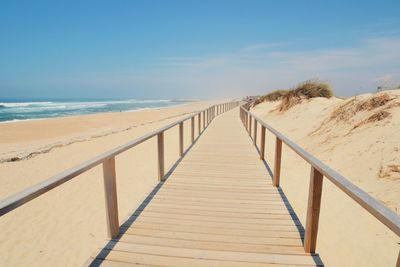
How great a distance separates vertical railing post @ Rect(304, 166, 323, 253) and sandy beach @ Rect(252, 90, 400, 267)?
879mm

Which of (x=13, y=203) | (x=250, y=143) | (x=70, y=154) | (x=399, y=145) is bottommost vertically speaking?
(x=70, y=154)

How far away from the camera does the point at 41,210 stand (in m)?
5.08

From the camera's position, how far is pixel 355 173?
18.0ft

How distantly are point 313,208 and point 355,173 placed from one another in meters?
3.76

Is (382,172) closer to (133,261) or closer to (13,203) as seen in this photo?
(133,261)

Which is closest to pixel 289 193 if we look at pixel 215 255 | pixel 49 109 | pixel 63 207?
pixel 215 255

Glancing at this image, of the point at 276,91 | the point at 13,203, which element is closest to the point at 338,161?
the point at 13,203

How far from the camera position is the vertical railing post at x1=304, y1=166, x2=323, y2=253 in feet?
7.99

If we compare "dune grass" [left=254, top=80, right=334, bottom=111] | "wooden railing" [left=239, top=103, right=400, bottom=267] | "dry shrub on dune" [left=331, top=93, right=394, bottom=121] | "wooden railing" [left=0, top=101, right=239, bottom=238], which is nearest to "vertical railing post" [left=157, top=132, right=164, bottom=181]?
"wooden railing" [left=0, top=101, right=239, bottom=238]

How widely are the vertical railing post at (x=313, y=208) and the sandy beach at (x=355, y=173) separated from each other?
88cm

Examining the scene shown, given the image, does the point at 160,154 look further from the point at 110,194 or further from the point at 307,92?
the point at 307,92

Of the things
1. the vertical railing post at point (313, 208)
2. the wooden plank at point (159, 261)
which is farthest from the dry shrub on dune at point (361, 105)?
the wooden plank at point (159, 261)

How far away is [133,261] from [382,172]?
491 centimetres

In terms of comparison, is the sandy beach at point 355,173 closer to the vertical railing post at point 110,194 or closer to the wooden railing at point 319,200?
the wooden railing at point 319,200
